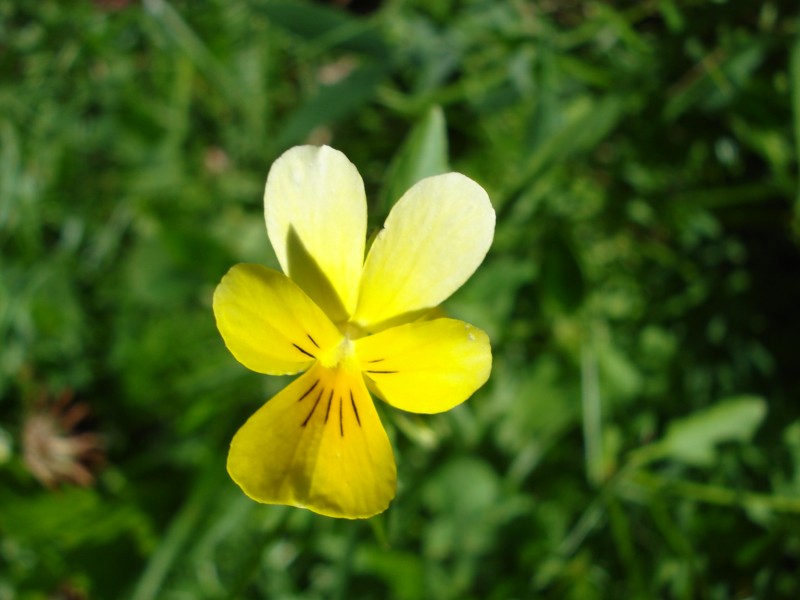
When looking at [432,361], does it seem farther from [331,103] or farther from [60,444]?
[60,444]

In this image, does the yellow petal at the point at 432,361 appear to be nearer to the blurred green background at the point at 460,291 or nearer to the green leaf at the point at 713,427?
the blurred green background at the point at 460,291

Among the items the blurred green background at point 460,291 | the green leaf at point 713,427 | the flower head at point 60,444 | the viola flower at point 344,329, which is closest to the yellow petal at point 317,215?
the viola flower at point 344,329

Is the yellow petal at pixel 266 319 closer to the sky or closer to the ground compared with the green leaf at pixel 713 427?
closer to the sky

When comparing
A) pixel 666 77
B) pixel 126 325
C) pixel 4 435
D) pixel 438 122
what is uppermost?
pixel 438 122

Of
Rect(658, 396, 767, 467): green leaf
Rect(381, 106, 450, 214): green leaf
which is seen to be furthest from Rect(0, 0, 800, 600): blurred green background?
Rect(381, 106, 450, 214): green leaf

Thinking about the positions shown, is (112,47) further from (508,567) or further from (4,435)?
(508,567)

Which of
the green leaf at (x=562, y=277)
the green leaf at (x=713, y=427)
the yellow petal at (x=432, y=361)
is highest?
the yellow petal at (x=432, y=361)

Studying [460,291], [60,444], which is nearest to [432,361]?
[460,291]

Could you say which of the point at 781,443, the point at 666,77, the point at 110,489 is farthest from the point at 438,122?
the point at 110,489

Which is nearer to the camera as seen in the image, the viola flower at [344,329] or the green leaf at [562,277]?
the viola flower at [344,329]
